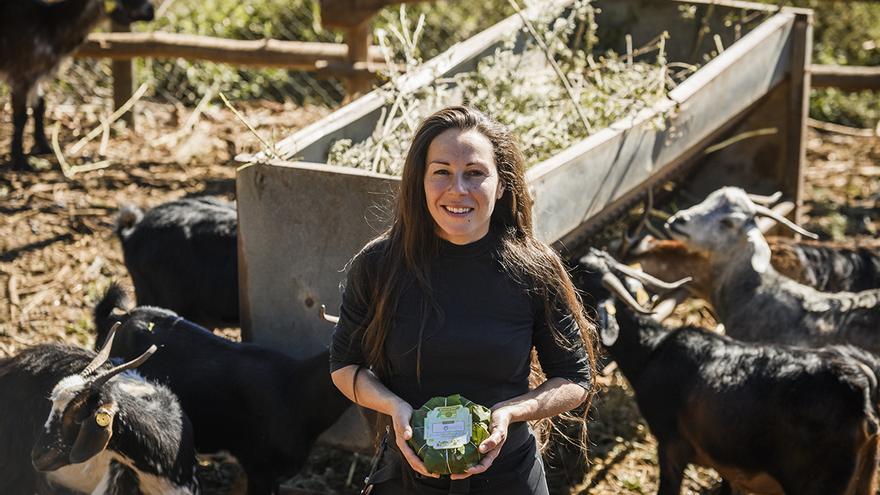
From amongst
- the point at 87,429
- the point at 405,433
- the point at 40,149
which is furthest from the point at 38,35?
the point at 405,433

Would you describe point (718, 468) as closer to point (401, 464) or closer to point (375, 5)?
point (401, 464)

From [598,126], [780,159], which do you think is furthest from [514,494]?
[780,159]

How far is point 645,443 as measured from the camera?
6.24 m

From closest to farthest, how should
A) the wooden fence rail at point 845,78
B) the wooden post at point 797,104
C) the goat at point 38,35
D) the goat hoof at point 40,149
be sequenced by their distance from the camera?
the wooden post at point 797,104 → the wooden fence rail at point 845,78 → the goat at point 38,35 → the goat hoof at point 40,149

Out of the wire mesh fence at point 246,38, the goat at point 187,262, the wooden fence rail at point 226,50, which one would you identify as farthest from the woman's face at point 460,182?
the wire mesh fence at point 246,38

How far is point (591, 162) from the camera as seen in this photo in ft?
19.1

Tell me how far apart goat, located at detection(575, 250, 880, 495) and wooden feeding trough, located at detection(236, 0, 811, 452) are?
2.08ft

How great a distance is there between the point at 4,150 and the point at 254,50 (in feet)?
7.81

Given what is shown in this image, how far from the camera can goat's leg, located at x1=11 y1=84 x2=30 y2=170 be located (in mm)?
8984

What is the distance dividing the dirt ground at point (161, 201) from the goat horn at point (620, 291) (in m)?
0.69

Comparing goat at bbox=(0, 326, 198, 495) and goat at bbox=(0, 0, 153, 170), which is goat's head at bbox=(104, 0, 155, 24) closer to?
goat at bbox=(0, 0, 153, 170)

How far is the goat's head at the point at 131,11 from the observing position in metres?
9.30

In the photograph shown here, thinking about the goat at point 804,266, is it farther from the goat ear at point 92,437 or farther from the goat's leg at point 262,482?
the goat ear at point 92,437

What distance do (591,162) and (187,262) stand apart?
7.72 ft
